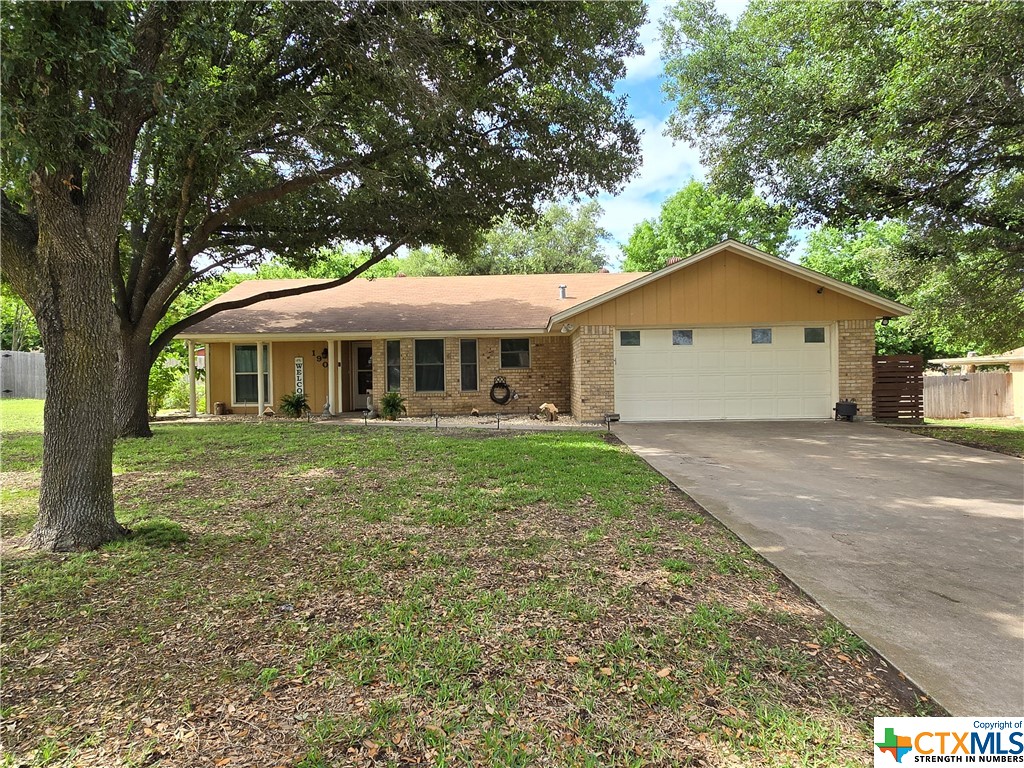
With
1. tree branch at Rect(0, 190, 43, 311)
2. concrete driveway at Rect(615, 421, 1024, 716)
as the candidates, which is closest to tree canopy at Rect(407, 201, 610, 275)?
concrete driveway at Rect(615, 421, 1024, 716)

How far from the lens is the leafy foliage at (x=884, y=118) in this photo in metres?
6.94

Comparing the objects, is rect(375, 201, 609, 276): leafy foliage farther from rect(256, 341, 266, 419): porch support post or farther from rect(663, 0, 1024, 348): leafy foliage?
rect(663, 0, 1024, 348): leafy foliage

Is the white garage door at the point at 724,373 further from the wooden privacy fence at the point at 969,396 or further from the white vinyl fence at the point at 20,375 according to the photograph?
the white vinyl fence at the point at 20,375

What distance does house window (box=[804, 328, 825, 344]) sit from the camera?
12508 mm

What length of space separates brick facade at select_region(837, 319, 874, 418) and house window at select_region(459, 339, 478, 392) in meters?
9.13

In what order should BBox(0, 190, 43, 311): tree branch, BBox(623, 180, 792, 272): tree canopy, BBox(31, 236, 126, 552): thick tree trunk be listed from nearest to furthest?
BBox(31, 236, 126, 552): thick tree trunk
BBox(0, 190, 43, 311): tree branch
BBox(623, 180, 792, 272): tree canopy

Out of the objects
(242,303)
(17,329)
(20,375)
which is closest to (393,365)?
(242,303)

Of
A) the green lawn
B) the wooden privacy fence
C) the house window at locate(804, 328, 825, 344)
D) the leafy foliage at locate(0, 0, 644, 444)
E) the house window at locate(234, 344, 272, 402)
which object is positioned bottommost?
the green lawn

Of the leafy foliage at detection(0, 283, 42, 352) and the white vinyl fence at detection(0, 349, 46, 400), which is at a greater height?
the leafy foliage at detection(0, 283, 42, 352)

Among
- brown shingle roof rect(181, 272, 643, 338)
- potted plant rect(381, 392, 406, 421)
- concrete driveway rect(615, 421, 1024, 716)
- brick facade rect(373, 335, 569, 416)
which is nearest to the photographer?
concrete driveway rect(615, 421, 1024, 716)

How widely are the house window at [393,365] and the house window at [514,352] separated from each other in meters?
2.98

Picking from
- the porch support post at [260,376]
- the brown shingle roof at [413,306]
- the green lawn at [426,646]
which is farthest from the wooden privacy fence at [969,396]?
the porch support post at [260,376]

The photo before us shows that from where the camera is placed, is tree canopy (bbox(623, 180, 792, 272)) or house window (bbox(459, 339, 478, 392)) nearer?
house window (bbox(459, 339, 478, 392))

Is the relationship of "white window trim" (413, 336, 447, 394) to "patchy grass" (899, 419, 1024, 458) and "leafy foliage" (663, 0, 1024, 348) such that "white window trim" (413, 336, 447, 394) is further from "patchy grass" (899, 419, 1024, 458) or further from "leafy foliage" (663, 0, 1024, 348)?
"patchy grass" (899, 419, 1024, 458)
